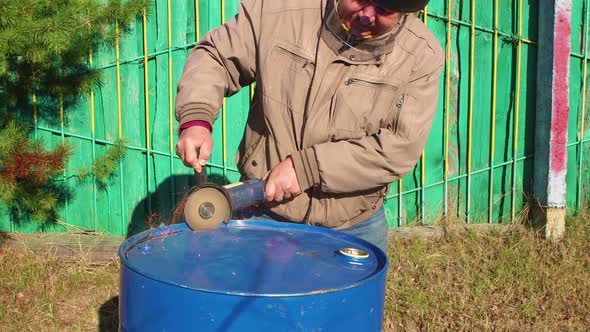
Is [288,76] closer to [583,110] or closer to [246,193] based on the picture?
[246,193]

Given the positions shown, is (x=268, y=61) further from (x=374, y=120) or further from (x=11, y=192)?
(x=11, y=192)

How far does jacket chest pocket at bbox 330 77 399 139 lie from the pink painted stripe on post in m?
2.39

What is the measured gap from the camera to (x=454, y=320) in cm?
343

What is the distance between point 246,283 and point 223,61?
0.97 meters

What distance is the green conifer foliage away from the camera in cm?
318

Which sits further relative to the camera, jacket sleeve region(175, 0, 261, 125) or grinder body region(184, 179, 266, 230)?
jacket sleeve region(175, 0, 261, 125)

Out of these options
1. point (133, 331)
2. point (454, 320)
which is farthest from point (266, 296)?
point (454, 320)

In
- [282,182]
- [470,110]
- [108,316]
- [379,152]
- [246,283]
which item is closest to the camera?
[246,283]

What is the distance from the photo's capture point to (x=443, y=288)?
3.70m

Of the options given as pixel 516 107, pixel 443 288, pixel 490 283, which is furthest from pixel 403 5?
pixel 516 107

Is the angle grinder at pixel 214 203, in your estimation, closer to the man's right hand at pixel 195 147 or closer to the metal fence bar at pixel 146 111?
the man's right hand at pixel 195 147

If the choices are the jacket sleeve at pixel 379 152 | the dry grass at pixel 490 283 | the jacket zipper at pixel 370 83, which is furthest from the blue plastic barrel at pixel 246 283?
the dry grass at pixel 490 283

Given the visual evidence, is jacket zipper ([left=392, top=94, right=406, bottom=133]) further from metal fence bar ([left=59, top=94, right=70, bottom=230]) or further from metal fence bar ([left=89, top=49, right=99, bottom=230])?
metal fence bar ([left=59, top=94, right=70, bottom=230])

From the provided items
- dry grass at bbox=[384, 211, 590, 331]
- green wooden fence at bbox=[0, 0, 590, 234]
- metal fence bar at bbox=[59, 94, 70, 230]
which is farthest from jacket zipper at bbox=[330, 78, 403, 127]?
metal fence bar at bbox=[59, 94, 70, 230]
